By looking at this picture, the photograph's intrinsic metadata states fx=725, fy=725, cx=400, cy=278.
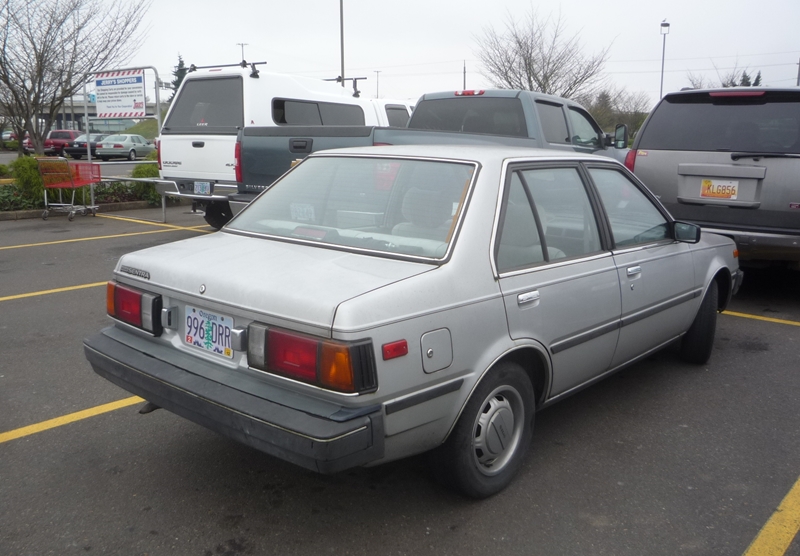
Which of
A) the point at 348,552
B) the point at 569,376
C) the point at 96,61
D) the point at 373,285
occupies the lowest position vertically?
the point at 348,552

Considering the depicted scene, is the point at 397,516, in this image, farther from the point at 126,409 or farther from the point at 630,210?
the point at 630,210

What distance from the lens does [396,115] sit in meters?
13.7

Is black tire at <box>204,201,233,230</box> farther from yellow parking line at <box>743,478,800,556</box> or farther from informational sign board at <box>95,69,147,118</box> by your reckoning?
yellow parking line at <box>743,478,800,556</box>

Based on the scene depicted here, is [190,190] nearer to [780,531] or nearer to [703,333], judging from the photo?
[703,333]

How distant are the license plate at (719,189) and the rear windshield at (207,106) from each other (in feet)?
20.3

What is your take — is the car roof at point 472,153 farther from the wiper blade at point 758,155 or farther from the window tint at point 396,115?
the window tint at point 396,115

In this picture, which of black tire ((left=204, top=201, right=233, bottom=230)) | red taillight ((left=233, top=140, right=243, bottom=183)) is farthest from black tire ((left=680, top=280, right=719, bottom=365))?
black tire ((left=204, top=201, right=233, bottom=230))

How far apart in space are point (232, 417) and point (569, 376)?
1.74 m

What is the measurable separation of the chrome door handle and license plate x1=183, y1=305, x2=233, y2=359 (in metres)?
1.26

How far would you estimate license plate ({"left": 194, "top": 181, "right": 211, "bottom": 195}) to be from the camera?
9.96m

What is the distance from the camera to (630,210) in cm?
441

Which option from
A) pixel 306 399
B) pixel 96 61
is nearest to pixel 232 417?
pixel 306 399

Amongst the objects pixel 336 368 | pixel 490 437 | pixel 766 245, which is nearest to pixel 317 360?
pixel 336 368

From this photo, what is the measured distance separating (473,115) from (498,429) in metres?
6.14
